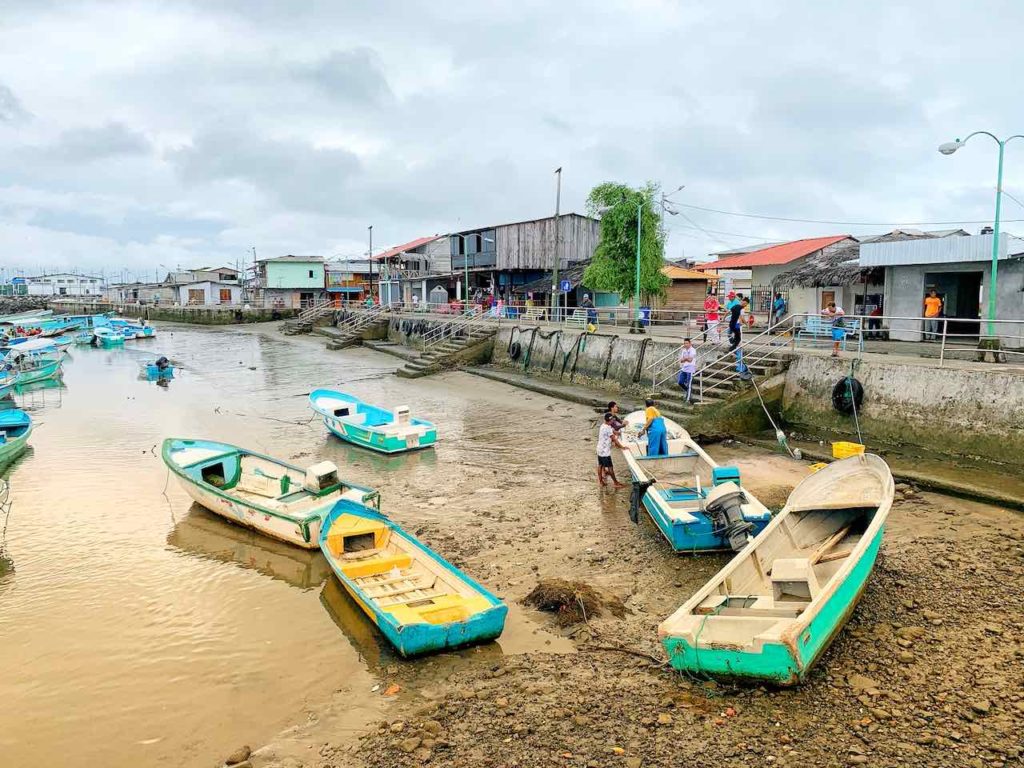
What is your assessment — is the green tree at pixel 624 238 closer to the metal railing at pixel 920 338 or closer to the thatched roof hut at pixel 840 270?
the thatched roof hut at pixel 840 270

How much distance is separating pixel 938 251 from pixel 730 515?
639 inches

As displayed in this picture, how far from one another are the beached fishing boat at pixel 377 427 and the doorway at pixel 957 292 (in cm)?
1717

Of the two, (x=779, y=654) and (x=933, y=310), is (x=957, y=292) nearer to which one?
(x=933, y=310)

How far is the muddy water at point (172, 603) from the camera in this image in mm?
7344

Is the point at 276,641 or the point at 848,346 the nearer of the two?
the point at 276,641

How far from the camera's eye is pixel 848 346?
21469mm

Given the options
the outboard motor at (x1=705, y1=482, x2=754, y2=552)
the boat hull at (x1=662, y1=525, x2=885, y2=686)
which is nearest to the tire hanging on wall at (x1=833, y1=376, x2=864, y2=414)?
the outboard motor at (x1=705, y1=482, x2=754, y2=552)


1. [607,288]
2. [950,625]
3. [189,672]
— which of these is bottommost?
[189,672]

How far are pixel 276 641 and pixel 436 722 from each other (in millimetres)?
3264

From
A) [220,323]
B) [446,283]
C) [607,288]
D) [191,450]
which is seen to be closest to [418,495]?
[191,450]

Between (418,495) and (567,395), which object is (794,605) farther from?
(567,395)

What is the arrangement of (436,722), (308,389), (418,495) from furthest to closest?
(308,389) < (418,495) < (436,722)

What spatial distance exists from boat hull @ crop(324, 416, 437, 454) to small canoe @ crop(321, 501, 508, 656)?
6928 millimetres

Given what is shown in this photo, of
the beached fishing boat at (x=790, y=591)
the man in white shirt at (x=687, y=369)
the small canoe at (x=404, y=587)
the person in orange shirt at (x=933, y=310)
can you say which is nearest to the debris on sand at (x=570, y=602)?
the small canoe at (x=404, y=587)
